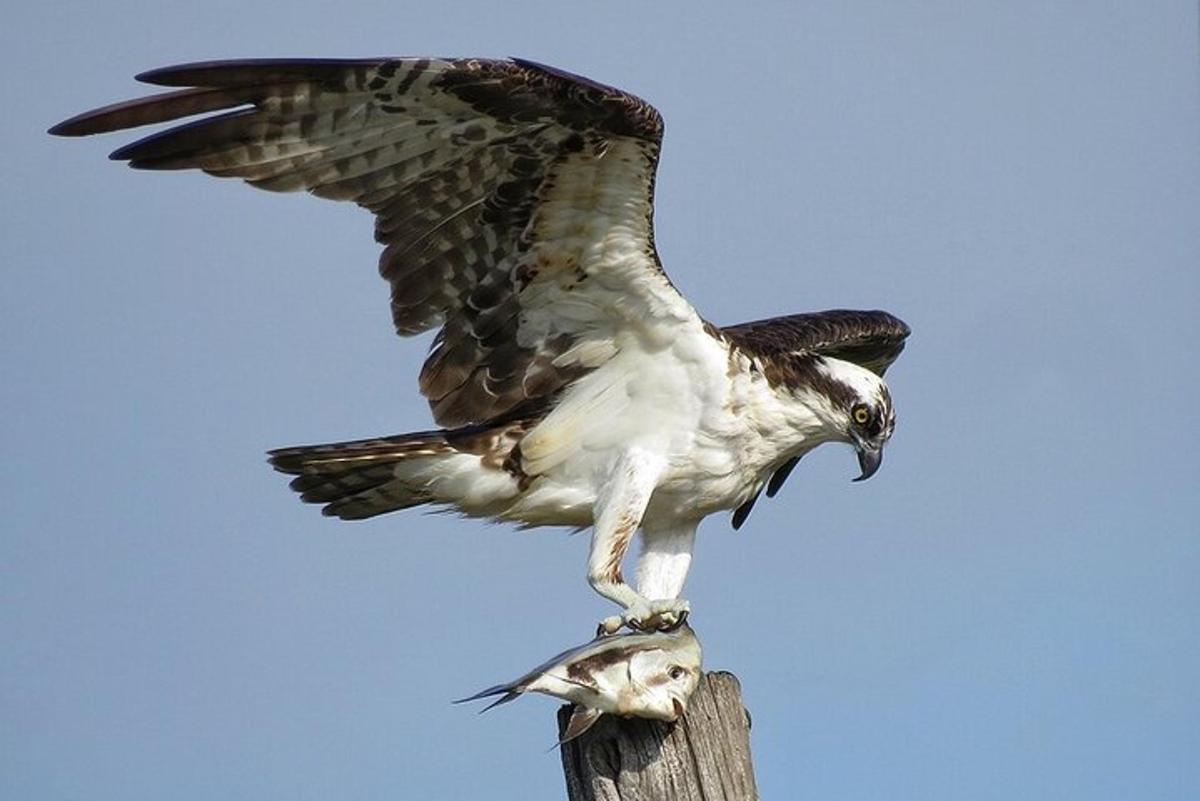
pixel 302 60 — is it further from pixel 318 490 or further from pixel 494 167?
pixel 318 490

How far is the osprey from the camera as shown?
6996mm

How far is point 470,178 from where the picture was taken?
24.2 feet

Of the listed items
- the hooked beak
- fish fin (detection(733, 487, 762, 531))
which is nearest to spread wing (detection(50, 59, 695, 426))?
the hooked beak

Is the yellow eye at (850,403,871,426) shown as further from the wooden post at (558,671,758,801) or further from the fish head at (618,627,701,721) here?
the wooden post at (558,671,758,801)

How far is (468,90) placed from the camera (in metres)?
6.84

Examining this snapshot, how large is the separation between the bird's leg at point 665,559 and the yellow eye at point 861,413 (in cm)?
78

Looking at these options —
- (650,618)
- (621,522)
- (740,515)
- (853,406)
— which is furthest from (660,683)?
(740,515)

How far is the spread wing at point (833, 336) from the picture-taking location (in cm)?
812

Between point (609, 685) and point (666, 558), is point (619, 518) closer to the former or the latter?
point (666, 558)

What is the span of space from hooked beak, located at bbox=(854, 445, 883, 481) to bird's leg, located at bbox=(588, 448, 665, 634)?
0.90m

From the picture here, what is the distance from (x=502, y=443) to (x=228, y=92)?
186cm

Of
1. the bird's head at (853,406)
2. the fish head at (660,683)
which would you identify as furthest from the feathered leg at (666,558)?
the fish head at (660,683)

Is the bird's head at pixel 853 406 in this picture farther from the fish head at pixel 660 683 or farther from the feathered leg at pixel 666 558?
the fish head at pixel 660 683

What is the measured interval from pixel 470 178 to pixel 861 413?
1.86 meters
